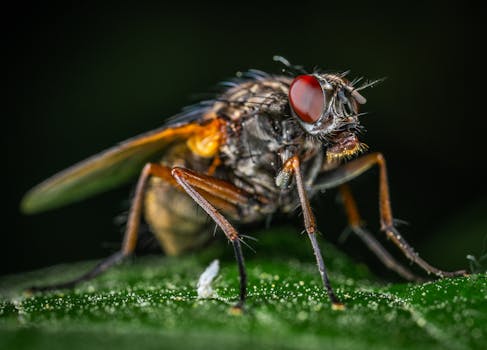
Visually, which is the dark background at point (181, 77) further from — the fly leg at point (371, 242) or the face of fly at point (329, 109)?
the face of fly at point (329, 109)

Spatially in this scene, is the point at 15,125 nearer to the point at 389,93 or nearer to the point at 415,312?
the point at 389,93

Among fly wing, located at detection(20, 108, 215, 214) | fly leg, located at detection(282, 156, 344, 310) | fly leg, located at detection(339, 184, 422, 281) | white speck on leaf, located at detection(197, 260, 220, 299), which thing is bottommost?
fly leg, located at detection(339, 184, 422, 281)

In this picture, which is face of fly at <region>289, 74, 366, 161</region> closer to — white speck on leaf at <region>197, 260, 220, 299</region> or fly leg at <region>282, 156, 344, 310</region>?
fly leg at <region>282, 156, 344, 310</region>

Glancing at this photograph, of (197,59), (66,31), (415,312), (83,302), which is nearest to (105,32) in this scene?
(66,31)

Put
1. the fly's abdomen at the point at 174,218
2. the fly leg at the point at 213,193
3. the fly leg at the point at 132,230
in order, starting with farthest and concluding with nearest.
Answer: the fly's abdomen at the point at 174,218, the fly leg at the point at 132,230, the fly leg at the point at 213,193

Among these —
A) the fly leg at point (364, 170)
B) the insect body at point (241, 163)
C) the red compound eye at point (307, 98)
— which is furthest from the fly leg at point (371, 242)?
the red compound eye at point (307, 98)

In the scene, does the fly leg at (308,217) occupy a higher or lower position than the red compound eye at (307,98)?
lower

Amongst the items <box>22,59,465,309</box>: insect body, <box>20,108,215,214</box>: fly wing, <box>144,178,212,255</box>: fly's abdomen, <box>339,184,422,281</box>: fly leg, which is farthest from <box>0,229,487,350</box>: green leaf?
<box>20,108,215,214</box>: fly wing
